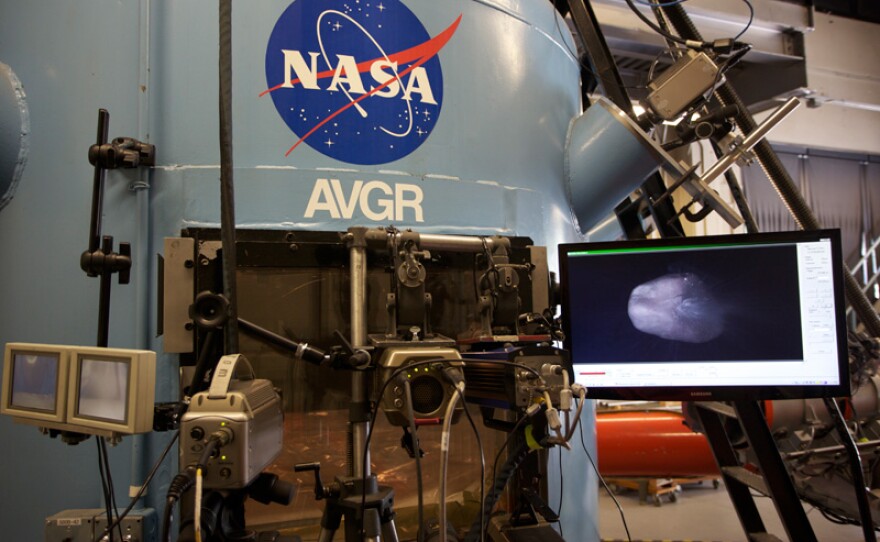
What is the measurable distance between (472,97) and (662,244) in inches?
24.7

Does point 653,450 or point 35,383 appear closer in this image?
point 35,383

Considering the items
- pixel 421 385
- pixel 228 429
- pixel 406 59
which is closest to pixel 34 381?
pixel 228 429

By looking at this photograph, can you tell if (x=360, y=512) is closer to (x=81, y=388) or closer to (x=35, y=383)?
(x=81, y=388)

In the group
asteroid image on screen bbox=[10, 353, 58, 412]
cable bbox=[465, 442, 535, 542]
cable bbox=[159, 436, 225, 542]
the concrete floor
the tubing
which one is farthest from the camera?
the concrete floor

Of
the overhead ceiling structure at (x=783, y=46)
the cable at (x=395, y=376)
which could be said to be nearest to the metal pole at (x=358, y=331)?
the cable at (x=395, y=376)

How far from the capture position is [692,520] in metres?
3.30

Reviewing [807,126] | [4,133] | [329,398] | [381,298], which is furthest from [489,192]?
[807,126]

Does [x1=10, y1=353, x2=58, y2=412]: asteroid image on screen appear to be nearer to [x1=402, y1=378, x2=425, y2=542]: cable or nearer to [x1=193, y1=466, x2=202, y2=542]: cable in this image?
[x1=193, y1=466, x2=202, y2=542]: cable

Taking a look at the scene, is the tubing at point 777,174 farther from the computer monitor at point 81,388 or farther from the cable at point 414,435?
the computer monitor at point 81,388

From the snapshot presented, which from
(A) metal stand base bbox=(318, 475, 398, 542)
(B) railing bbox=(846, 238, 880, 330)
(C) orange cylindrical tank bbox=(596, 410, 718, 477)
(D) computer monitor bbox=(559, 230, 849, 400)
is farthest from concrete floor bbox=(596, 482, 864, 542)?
(B) railing bbox=(846, 238, 880, 330)

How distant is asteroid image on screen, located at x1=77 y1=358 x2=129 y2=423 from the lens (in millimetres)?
952

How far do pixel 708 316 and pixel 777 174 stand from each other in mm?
939

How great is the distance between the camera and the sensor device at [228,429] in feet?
2.78

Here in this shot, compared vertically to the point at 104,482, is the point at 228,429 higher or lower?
higher
